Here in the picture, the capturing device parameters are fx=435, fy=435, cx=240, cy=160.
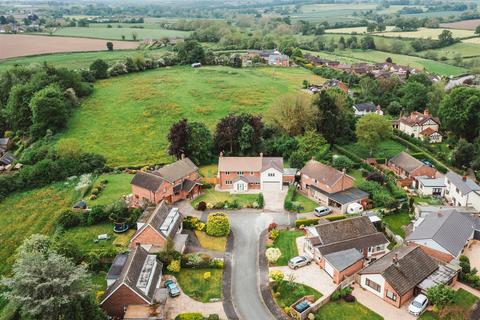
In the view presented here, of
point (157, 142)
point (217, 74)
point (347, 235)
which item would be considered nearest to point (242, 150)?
point (157, 142)

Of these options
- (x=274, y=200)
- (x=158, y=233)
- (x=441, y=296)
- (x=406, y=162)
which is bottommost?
(x=274, y=200)

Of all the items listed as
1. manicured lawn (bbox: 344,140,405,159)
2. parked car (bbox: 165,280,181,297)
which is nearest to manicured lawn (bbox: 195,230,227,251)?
parked car (bbox: 165,280,181,297)

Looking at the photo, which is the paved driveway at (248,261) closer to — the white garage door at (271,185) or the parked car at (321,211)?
the parked car at (321,211)

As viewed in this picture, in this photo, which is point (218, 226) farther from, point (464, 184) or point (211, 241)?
point (464, 184)

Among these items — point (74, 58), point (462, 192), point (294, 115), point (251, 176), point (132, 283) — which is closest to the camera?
point (132, 283)

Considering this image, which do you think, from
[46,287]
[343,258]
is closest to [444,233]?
[343,258]

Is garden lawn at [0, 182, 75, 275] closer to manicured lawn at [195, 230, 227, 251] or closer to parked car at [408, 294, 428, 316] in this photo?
manicured lawn at [195, 230, 227, 251]

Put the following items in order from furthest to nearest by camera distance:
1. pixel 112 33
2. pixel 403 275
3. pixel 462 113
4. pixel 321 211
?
pixel 112 33 < pixel 462 113 < pixel 321 211 < pixel 403 275
